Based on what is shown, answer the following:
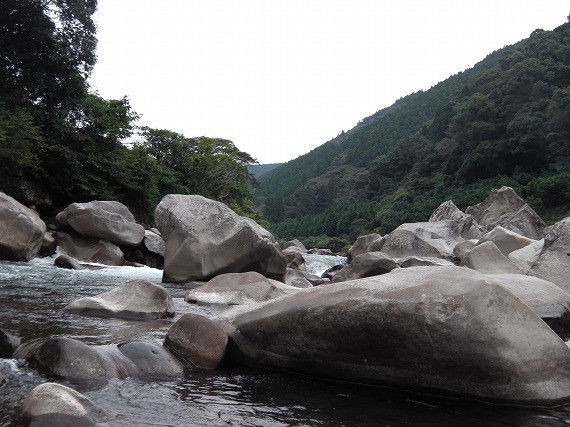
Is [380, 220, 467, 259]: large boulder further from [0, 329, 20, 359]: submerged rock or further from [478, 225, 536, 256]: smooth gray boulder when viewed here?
[0, 329, 20, 359]: submerged rock

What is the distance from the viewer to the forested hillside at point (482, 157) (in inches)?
2009

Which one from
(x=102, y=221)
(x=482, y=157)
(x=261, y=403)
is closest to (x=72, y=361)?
(x=261, y=403)

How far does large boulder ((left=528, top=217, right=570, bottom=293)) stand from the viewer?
11.0 metres

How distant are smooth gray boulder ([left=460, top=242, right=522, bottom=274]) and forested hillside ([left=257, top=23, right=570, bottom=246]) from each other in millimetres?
35234

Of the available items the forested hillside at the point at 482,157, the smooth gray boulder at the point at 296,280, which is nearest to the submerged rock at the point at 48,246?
the smooth gray boulder at the point at 296,280

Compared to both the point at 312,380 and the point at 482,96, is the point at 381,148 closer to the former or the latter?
the point at 482,96

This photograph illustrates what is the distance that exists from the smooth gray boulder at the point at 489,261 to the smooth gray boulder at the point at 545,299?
456cm

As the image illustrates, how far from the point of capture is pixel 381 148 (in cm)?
11888

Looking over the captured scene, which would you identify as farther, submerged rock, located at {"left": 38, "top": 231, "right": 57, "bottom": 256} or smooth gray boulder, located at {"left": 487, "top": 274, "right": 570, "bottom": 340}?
submerged rock, located at {"left": 38, "top": 231, "right": 57, "bottom": 256}

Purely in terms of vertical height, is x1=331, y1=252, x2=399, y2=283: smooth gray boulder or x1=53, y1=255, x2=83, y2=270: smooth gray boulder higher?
x1=53, y1=255, x2=83, y2=270: smooth gray boulder

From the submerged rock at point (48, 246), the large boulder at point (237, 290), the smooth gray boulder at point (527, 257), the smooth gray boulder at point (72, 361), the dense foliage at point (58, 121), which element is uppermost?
the dense foliage at point (58, 121)

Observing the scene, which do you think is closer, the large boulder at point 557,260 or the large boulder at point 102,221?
the large boulder at point 557,260

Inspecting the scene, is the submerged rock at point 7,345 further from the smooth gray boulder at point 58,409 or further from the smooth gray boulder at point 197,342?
the smooth gray boulder at point 58,409

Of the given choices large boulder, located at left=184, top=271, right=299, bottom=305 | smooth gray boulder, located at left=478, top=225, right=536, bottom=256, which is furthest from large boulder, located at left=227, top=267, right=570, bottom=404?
smooth gray boulder, located at left=478, top=225, right=536, bottom=256
